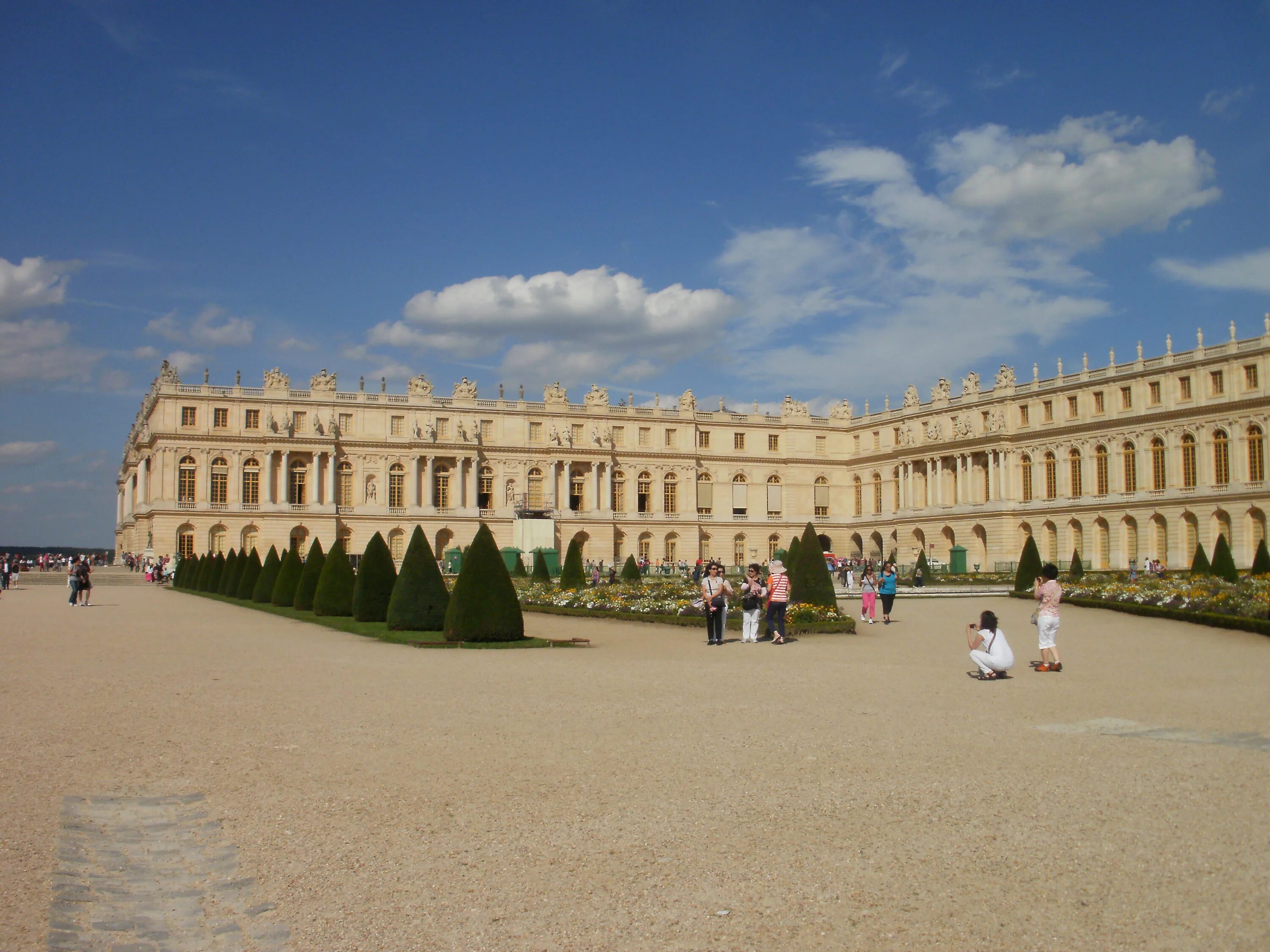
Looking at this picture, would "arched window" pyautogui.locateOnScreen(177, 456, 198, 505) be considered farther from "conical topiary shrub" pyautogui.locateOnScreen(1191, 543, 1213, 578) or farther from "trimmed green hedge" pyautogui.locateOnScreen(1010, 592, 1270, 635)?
"conical topiary shrub" pyautogui.locateOnScreen(1191, 543, 1213, 578)

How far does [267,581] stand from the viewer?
1235 inches

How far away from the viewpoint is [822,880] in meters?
5.79

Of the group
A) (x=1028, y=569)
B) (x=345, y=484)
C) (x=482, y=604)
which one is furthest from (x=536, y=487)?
(x=482, y=604)

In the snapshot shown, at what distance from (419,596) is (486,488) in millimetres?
50702

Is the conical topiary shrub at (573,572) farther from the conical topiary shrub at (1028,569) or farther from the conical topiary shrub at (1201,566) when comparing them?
the conical topiary shrub at (1201,566)

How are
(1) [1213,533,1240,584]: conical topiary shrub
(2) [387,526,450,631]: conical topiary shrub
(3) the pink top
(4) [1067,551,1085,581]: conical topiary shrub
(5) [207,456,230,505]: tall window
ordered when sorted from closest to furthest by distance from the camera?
(3) the pink top < (2) [387,526,450,631]: conical topiary shrub < (1) [1213,533,1240,584]: conical topiary shrub < (4) [1067,551,1085,581]: conical topiary shrub < (5) [207,456,230,505]: tall window

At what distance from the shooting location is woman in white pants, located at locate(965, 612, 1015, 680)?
14.0 m

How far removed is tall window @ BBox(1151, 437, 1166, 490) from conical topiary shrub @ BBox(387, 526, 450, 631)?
45838 millimetres

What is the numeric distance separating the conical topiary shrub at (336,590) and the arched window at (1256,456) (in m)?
43.0

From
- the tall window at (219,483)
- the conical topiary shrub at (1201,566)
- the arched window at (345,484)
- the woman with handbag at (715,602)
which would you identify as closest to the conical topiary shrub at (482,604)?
the woman with handbag at (715,602)

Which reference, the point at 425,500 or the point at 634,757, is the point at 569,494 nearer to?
the point at 425,500

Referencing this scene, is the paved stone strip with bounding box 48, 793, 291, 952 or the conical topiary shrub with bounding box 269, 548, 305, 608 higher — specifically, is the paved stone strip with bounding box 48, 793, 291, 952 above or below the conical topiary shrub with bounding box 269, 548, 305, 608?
below

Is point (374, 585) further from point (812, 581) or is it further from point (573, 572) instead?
point (573, 572)

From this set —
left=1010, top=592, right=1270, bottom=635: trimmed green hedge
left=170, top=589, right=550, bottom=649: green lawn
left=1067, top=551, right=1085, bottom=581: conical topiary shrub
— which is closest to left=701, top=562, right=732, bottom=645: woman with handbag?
left=170, top=589, right=550, bottom=649: green lawn
